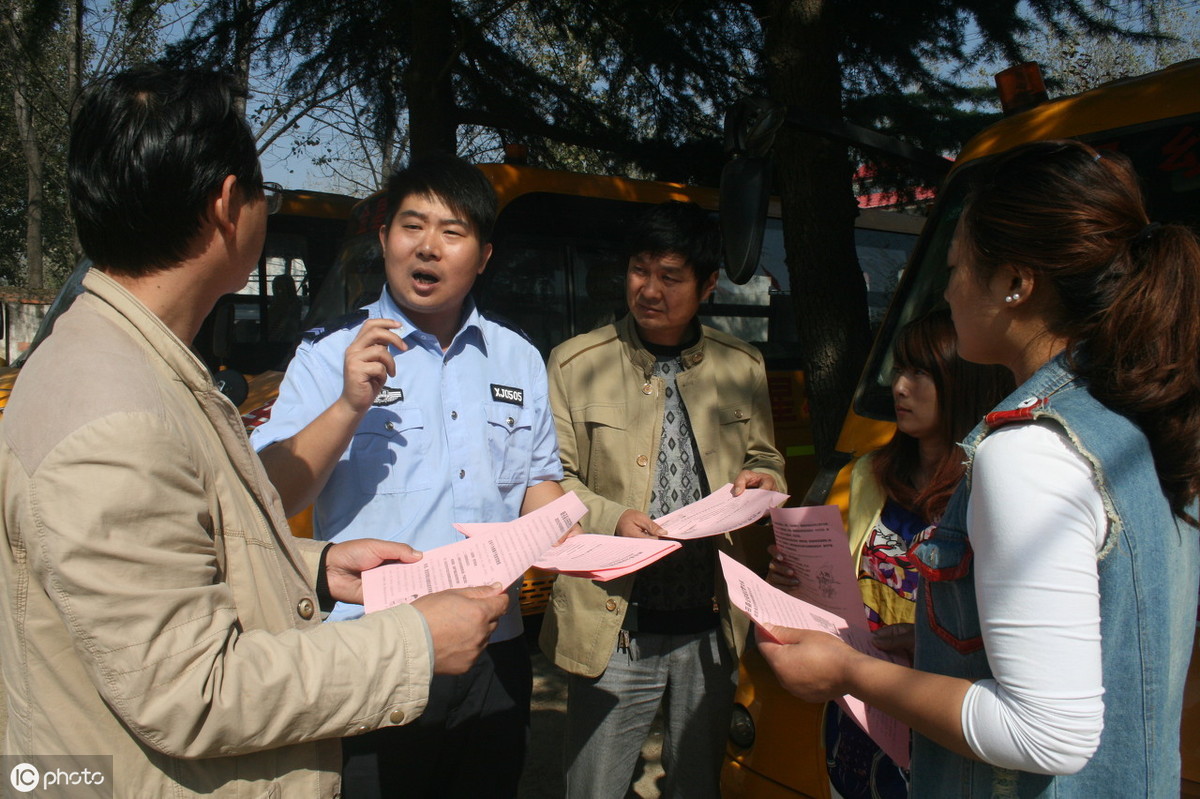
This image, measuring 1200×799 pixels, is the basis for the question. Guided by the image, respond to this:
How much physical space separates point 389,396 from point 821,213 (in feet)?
8.85

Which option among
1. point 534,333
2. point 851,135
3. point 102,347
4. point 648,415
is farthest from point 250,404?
point 102,347

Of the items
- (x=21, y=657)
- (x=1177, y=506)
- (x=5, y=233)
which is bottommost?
(x=21, y=657)

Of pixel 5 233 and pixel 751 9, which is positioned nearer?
pixel 751 9

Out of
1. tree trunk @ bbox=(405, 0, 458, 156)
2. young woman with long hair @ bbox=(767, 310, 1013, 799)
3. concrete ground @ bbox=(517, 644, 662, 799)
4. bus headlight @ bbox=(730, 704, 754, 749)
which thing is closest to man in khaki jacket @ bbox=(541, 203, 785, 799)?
bus headlight @ bbox=(730, 704, 754, 749)

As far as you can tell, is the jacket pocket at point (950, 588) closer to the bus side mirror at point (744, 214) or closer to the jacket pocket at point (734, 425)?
the jacket pocket at point (734, 425)

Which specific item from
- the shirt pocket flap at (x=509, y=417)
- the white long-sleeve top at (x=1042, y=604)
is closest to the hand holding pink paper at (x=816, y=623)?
the white long-sleeve top at (x=1042, y=604)

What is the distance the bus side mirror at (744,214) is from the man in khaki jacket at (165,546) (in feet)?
5.13

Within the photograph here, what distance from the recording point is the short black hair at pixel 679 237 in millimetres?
2643

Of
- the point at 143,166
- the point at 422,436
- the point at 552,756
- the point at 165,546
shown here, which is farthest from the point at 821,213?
the point at 165,546

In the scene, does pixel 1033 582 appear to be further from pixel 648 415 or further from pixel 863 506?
pixel 648 415

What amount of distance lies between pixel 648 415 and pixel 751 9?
14.1 ft

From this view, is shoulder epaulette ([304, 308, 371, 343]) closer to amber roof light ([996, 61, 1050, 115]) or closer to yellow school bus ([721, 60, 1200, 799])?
yellow school bus ([721, 60, 1200, 799])

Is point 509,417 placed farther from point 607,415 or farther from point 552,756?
point 552,756

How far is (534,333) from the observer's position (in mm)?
5402
